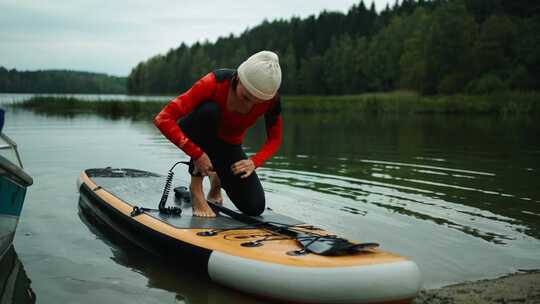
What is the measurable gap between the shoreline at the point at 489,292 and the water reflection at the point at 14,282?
2.98m

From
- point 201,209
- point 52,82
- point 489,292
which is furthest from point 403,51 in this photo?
point 489,292

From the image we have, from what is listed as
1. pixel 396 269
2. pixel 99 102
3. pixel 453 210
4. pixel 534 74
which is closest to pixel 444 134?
pixel 453 210

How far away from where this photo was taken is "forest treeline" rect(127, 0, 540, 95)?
5816 centimetres

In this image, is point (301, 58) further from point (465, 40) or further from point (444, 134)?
point (444, 134)

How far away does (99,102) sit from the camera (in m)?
33.4

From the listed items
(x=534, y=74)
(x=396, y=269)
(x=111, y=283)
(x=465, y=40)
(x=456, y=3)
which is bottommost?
(x=111, y=283)

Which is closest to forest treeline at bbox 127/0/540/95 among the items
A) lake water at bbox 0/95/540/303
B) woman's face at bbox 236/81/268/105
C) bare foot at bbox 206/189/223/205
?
lake water at bbox 0/95/540/303

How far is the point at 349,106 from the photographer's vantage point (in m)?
41.7

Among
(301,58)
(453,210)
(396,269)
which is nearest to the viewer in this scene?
(396,269)

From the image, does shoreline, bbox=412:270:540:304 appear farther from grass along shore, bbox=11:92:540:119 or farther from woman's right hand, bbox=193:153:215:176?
grass along shore, bbox=11:92:540:119

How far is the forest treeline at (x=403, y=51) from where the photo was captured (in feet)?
191

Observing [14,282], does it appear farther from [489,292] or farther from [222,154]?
[489,292]

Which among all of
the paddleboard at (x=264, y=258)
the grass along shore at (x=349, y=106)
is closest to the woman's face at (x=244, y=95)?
the paddleboard at (x=264, y=258)

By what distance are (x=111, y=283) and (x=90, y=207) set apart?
8.31 ft
